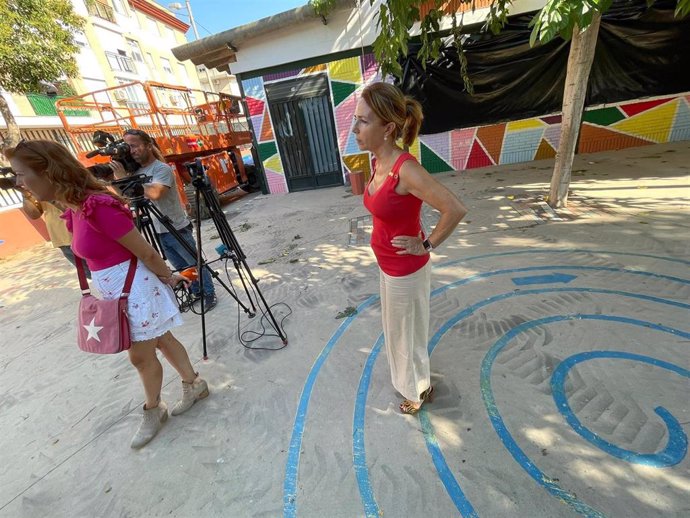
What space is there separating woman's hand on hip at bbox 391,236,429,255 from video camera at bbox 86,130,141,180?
242cm

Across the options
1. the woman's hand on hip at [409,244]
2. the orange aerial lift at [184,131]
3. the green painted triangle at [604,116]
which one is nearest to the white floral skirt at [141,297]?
the woman's hand on hip at [409,244]

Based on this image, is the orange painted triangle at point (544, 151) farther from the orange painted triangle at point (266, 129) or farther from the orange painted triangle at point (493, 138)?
the orange painted triangle at point (266, 129)

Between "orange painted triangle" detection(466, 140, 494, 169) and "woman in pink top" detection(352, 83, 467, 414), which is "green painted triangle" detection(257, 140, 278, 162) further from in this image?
"woman in pink top" detection(352, 83, 467, 414)

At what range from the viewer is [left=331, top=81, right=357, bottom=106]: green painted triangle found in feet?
26.2

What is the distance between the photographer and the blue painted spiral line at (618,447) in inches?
65.0

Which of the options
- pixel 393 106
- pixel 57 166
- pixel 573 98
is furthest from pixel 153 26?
pixel 393 106

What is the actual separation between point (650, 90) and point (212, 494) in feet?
34.0

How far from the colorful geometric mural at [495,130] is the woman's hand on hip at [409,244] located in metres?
7.08

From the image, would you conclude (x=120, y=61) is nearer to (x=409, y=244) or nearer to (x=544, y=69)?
(x=544, y=69)

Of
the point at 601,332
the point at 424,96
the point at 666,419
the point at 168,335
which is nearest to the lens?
the point at 666,419

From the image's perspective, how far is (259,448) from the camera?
2059 mm

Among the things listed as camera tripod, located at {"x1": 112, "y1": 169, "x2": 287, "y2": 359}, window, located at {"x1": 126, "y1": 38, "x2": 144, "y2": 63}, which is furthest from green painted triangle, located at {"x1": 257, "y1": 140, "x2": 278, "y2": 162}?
window, located at {"x1": 126, "y1": 38, "x2": 144, "y2": 63}

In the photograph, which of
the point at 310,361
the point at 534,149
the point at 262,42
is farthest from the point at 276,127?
the point at 310,361

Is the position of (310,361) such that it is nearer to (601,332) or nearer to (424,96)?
(601,332)
